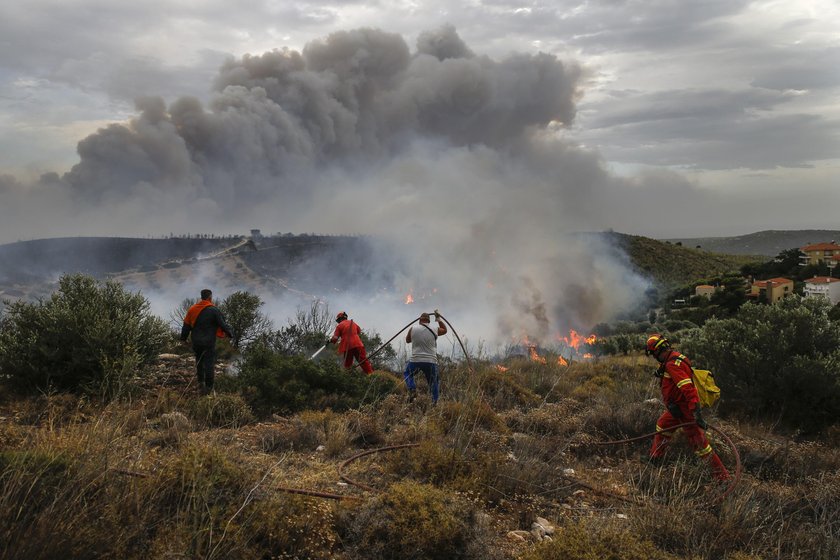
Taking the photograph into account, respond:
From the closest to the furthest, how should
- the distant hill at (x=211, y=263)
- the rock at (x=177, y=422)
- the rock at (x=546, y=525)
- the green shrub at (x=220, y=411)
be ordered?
the rock at (x=546, y=525) → the rock at (x=177, y=422) → the green shrub at (x=220, y=411) → the distant hill at (x=211, y=263)

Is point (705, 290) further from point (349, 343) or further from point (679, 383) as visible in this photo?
point (679, 383)

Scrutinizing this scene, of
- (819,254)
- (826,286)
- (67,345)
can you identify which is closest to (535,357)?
(67,345)

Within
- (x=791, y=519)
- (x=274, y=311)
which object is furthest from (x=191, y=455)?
(x=274, y=311)

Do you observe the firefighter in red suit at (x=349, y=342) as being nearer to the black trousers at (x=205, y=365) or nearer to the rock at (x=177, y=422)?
the black trousers at (x=205, y=365)

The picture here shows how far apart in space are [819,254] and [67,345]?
78202mm

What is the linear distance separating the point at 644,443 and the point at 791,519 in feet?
8.93

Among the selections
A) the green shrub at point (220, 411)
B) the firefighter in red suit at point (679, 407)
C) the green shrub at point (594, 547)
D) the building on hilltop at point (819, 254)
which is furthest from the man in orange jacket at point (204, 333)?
the building on hilltop at point (819, 254)

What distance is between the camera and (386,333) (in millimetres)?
40156

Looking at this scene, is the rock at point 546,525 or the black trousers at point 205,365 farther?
the black trousers at point 205,365

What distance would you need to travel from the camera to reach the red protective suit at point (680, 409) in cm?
646

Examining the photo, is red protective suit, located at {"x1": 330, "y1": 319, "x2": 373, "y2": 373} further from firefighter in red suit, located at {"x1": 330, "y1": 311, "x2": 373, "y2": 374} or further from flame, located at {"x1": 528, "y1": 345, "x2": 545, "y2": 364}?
flame, located at {"x1": 528, "y1": 345, "x2": 545, "y2": 364}

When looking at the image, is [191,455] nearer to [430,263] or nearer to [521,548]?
[521,548]

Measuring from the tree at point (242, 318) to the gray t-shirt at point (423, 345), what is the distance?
727 centimetres

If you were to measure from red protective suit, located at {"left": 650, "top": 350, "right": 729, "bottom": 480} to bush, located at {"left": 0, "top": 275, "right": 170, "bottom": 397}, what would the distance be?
716 cm
